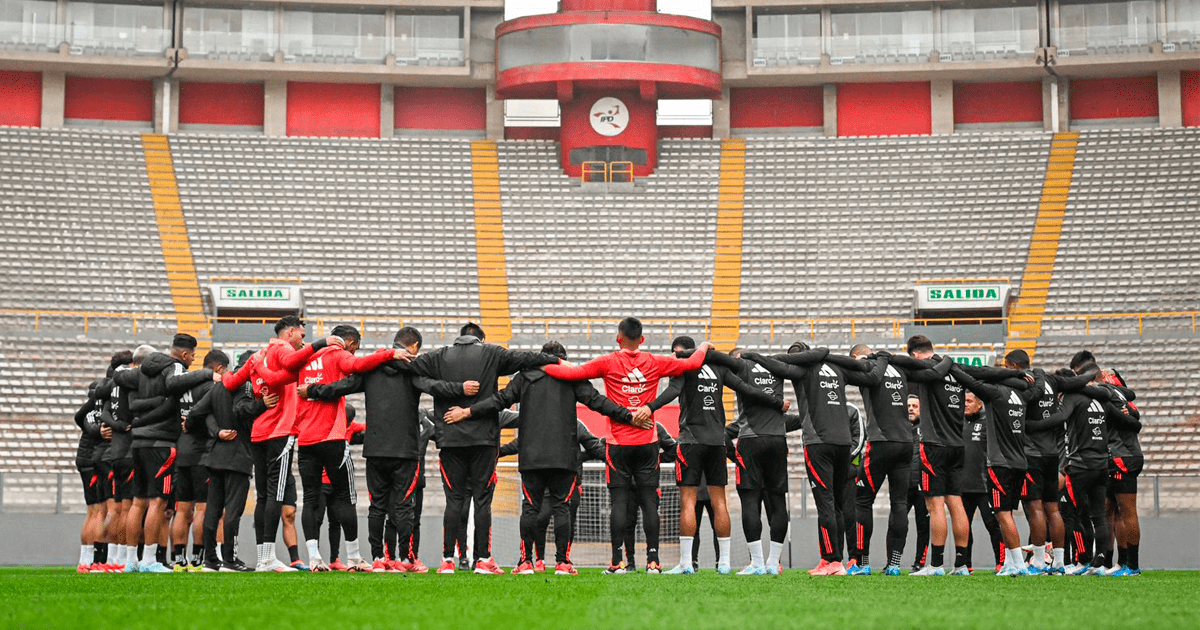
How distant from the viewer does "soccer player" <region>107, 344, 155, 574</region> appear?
12.4m

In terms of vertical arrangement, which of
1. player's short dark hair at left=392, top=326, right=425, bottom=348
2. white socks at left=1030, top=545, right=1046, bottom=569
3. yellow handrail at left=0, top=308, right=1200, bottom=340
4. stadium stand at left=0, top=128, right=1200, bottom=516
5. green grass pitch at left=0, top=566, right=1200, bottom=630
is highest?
stadium stand at left=0, top=128, right=1200, bottom=516

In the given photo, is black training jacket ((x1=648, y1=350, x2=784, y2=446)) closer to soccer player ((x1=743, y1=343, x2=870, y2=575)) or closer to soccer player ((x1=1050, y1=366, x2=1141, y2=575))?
soccer player ((x1=743, y1=343, x2=870, y2=575))

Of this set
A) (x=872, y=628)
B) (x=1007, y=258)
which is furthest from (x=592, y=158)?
(x=872, y=628)

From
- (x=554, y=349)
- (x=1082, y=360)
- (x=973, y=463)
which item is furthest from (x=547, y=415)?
(x=1082, y=360)

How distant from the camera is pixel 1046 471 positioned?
13.3 m

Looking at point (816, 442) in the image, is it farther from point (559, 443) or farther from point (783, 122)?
point (783, 122)

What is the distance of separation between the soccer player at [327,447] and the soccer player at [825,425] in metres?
3.58

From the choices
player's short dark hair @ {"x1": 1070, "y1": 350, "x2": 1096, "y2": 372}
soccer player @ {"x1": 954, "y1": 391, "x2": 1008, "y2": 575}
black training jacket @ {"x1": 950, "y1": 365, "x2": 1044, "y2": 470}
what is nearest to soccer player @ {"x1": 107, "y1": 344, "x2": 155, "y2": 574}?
soccer player @ {"x1": 954, "y1": 391, "x2": 1008, "y2": 575}

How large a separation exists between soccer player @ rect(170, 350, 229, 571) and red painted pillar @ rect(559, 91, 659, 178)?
976 inches

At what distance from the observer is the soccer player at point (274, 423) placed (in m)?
11.7

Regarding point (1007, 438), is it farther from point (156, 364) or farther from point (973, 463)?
point (156, 364)

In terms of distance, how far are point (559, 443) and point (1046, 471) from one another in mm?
5253

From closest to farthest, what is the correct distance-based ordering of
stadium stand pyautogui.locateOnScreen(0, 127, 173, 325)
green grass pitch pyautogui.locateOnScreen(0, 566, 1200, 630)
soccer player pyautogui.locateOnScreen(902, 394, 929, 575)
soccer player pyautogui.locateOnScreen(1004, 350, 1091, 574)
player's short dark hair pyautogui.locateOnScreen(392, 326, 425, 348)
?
green grass pitch pyautogui.locateOnScreen(0, 566, 1200, 630) < player's short dark hair pyautogui.locateOnScreen(392, 326, 425, 348) < soccer player pyautogui.locateOnScreen(1004, 350, 1091, 574) < soccer player pyautogui.locateOnScreen(902, 394, 929, 575) < stadium stand pyautogui.locateOnScreen(0, 127, 173, 325)

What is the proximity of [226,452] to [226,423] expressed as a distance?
268mm
